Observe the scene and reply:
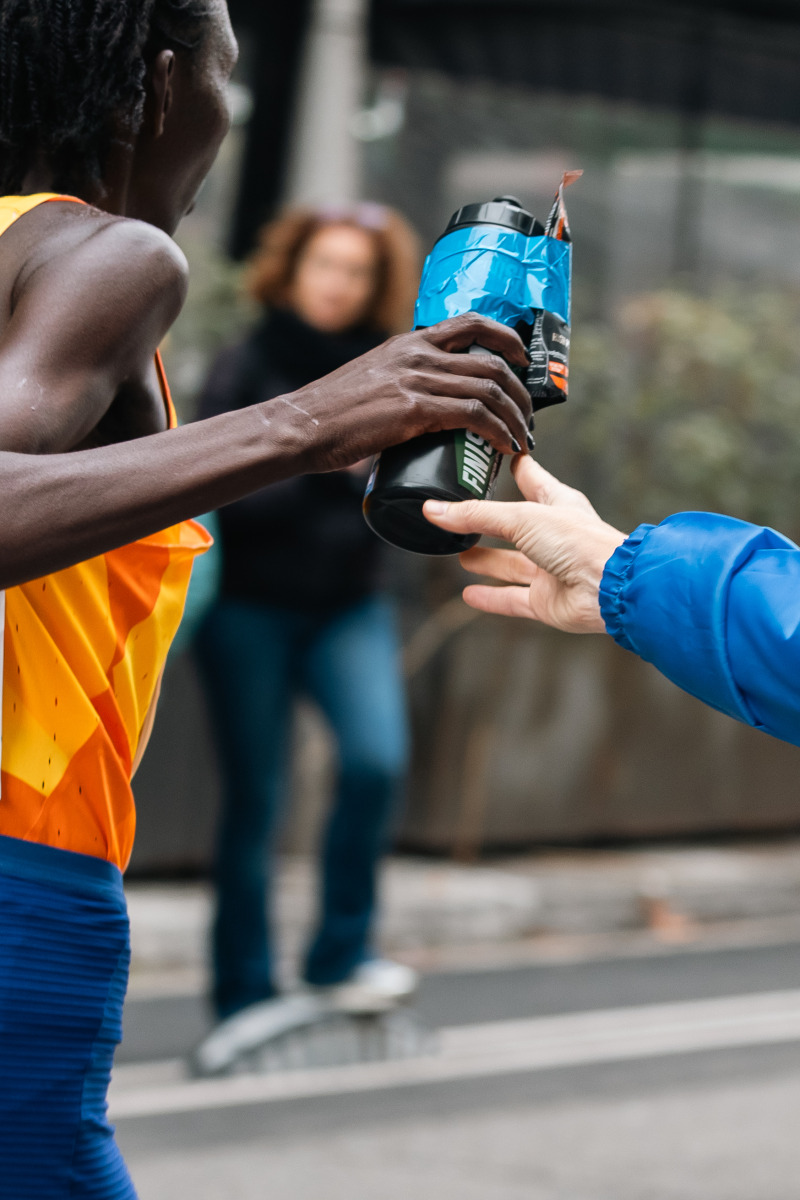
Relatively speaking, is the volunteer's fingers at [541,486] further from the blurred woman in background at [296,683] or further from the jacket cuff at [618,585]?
the blurred woman in background at [296,683]

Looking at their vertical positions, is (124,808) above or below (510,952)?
below

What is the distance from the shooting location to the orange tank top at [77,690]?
143cm

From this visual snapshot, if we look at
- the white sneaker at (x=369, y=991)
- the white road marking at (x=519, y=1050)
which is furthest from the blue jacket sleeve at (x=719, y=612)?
the white sneaker at (x=369, y=991)

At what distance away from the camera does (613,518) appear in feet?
22.6

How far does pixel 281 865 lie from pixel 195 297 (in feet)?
7.26

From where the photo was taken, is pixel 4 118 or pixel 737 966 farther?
pixel 737 966

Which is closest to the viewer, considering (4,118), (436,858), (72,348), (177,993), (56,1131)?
(72,348)

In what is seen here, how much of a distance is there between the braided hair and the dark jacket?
261 cm

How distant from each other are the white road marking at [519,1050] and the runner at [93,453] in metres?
2.45

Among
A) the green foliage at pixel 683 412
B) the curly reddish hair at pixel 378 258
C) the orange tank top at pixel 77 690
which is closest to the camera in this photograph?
the orange tank top at pixel 77 690

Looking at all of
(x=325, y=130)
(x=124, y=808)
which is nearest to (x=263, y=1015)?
(x=124, y=808)

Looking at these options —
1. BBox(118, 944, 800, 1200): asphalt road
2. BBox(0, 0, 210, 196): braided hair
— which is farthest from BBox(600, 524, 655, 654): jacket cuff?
BBox(118, 944, 800, 1200): asphalt road

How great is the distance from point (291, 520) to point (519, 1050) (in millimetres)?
1548

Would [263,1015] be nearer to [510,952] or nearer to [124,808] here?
[510,952]
